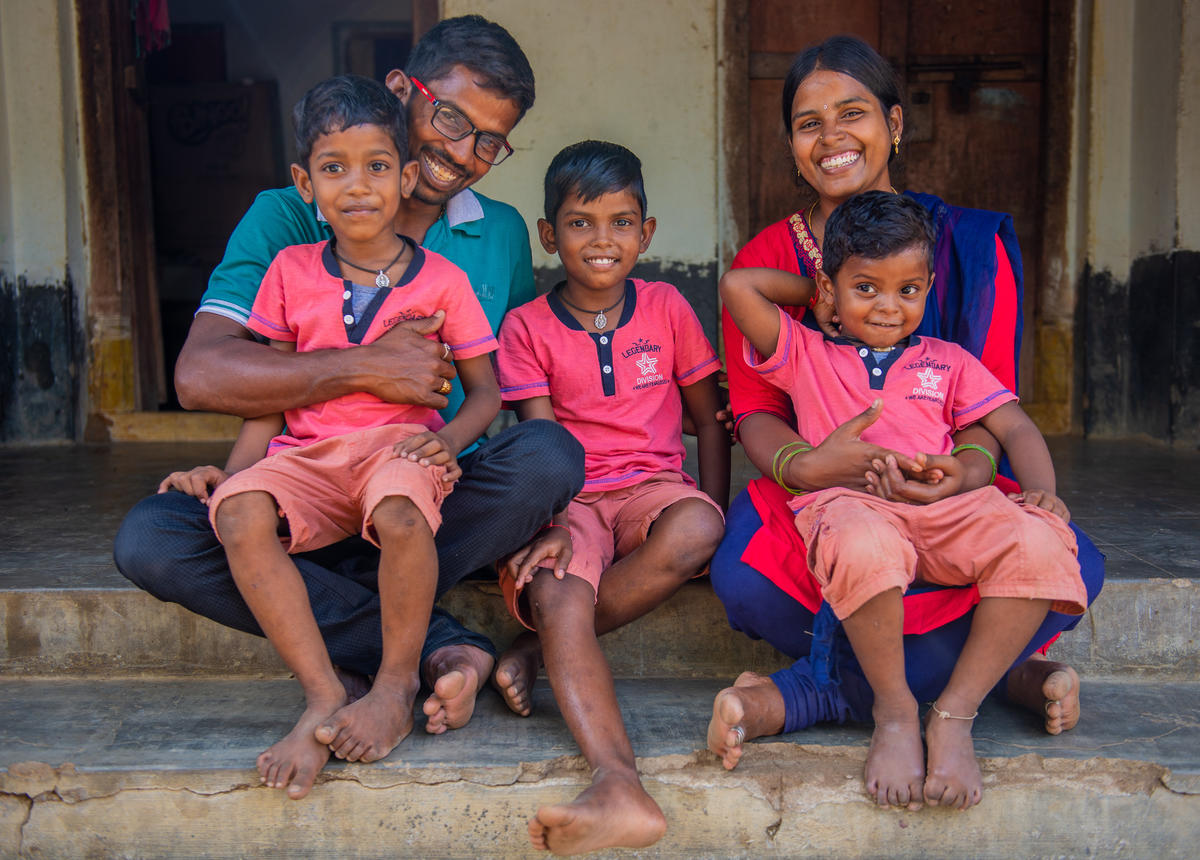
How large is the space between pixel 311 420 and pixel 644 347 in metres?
0.81

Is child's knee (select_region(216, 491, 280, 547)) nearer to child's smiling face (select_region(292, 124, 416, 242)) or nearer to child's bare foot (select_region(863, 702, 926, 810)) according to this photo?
child's smiling face (select_region(292, 124, 416, 242))

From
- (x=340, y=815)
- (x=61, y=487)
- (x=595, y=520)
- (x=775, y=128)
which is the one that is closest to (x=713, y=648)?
(x=595, y=520)

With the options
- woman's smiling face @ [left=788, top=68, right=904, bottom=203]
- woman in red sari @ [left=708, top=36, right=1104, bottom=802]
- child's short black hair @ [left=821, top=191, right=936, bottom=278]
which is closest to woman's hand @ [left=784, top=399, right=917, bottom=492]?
woman in red sari @ [left=708, top=36, right=1104, bottom=802]

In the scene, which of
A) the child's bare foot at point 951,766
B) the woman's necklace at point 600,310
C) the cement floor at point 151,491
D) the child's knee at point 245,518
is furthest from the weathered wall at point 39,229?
the child's bare foot at point 951,766

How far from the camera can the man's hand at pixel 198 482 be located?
218 centimetres

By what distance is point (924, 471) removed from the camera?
2055 mm

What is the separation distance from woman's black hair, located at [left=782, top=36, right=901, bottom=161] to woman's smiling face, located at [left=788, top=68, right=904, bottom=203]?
16 millimetres

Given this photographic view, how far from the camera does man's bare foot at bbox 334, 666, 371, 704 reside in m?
2.14

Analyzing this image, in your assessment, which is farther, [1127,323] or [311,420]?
[1127,323]

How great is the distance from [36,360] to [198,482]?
3400 mm

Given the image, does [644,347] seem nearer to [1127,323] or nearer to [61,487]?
[61,487]

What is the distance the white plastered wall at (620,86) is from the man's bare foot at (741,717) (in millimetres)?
3159

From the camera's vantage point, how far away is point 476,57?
8.12 feet

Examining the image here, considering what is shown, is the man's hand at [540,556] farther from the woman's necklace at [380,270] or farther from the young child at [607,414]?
the woman's necklace at [380,270]
